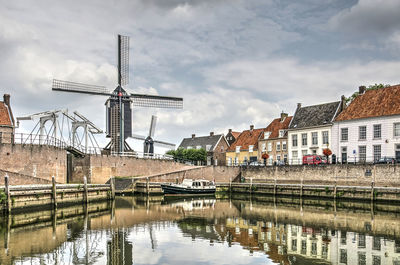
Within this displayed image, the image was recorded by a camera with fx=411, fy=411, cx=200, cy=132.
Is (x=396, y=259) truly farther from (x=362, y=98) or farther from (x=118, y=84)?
(x=118, y=84)

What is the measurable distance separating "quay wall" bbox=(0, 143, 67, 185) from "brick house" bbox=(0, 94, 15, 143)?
14.0 ft

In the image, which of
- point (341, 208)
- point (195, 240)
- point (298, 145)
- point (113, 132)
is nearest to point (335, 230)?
point (195, 240)

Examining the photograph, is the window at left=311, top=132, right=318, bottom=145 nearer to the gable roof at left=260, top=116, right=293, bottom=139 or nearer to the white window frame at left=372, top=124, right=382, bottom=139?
the gable roof at left=260, top=116, right=293, bottom=139

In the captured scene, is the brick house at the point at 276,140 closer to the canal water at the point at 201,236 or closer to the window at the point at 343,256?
the canal water at the point at 201,236

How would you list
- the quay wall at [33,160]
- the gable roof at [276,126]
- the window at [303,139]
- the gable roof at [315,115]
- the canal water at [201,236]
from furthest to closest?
the gable roof at [276,126] → the window at [303,139] → the gable roof at [315,115] → the quay wall at [33,160] → the canal water at [201,236]

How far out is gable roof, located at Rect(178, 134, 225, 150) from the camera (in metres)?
73.3

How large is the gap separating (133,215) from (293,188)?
61.4 ft

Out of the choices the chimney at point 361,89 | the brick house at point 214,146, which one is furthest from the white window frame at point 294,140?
the brick house at point 214,146

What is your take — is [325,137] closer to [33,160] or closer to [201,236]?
[33,160]

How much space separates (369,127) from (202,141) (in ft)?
122

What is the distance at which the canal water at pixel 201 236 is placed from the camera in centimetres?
1584

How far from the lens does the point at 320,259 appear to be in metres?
15.8

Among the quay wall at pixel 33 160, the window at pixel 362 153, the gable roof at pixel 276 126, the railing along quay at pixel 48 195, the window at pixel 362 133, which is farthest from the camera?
the gable roof at pixel 276 126

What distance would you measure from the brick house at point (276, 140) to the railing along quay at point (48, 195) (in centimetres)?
2808
